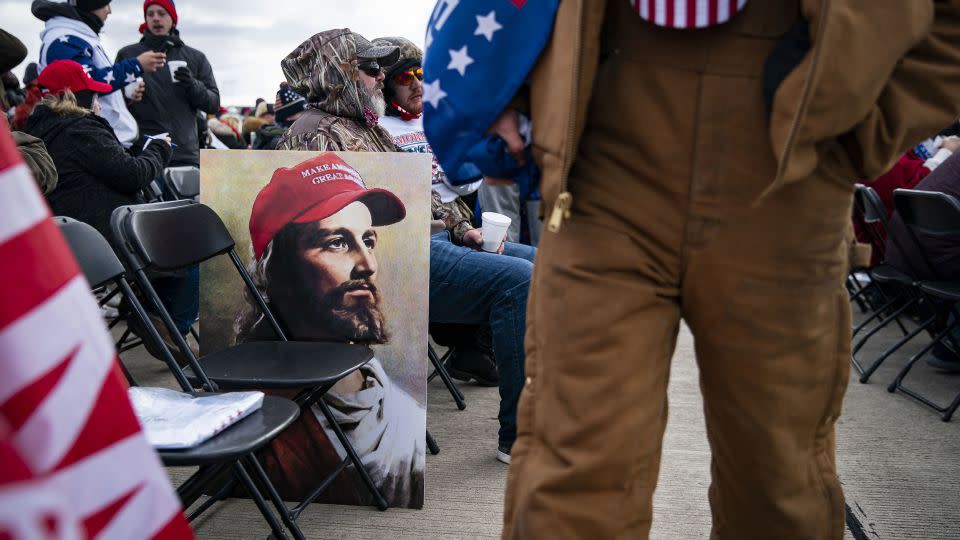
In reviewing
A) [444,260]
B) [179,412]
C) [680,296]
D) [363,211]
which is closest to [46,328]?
[680,296]

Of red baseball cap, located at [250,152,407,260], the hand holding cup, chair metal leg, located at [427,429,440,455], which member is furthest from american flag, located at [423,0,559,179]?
the hand holding cup

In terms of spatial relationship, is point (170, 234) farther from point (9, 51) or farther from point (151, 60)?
point (151, 60)

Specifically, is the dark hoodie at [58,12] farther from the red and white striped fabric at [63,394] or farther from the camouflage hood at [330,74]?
the red and white striped fabric at [63,394]

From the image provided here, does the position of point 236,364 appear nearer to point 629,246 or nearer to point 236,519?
point 236,519

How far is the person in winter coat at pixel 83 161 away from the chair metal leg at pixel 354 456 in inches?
83.5

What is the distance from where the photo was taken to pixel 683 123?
1.28 meters

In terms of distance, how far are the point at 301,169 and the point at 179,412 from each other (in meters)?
1.07

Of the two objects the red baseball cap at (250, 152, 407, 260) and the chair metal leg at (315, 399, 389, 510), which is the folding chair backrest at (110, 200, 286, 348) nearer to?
the red baseball cap at (250, 152, 407, 260)

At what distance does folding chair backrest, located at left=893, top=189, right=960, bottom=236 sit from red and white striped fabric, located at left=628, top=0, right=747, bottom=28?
2938mm

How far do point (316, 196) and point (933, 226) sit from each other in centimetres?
301

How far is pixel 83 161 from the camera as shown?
4020mm

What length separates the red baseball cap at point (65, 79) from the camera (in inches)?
166

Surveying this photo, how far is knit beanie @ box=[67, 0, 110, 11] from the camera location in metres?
5.30

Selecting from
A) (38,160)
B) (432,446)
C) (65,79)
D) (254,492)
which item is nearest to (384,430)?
(432,446)
